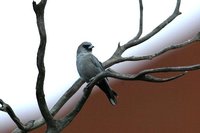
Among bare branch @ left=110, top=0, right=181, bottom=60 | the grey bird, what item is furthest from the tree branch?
the grey bird

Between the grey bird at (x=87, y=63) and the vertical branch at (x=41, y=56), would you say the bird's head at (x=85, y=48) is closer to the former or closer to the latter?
the grey bird at (x=87, y=63)

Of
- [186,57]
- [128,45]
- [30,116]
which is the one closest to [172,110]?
[186,57]

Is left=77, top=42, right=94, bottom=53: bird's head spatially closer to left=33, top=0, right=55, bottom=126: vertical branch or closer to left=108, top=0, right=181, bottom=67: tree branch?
left=108, top=0, right=181, bottom=67: tree branch

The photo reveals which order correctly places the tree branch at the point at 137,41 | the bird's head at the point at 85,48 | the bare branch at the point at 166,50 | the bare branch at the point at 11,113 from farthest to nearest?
1. the bird's head at the point at 85,48
2. the tree branch at the point at 137,41
3. the bare branch at the point at 166,50
4. the bare branch at the point at 11,113

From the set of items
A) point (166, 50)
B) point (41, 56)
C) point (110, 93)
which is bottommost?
point (110, 93)

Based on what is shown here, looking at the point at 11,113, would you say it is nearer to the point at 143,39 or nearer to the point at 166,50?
the point at 166,50

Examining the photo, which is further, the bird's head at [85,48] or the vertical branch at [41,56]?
the bird's head at [85,48]

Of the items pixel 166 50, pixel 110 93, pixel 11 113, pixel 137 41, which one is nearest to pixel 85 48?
pixel 110 93

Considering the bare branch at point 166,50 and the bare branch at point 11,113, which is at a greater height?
the bare branch at point 11,113

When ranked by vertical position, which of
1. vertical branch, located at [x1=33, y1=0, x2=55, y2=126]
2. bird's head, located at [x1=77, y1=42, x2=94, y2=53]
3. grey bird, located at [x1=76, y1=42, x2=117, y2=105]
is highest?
vertical branch, located at [x1=33, y1=0, x2=55, y2=126]

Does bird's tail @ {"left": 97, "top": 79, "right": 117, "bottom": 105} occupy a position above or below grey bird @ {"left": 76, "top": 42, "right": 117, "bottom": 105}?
→ below

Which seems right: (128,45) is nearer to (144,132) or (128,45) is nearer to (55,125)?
(55,125)

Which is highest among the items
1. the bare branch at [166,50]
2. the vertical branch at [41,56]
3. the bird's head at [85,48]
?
the vertical branch at [41,56]

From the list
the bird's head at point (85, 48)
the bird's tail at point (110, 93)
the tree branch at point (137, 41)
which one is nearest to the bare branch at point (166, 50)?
the tree branch at point (137, 41)
